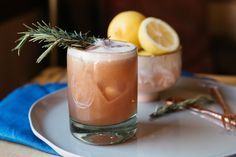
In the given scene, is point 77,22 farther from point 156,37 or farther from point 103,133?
point 103,133

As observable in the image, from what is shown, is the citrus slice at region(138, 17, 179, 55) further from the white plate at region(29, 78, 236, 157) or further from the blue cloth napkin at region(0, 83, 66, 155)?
the blue cloth napkin at region(0, 83, 66, 155)

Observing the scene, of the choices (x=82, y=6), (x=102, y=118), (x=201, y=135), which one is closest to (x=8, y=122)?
(x=102, y=118)

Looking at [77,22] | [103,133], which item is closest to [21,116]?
[103,133]

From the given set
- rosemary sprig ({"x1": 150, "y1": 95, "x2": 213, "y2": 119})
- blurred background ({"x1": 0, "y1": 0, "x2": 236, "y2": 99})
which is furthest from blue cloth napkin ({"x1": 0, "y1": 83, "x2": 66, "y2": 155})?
blurred background ({"x1": 0, "y1": 0, "x2": 236, "y2": 99})

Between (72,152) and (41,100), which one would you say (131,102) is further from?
(41,100)

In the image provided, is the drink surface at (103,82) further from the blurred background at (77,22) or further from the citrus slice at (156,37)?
the blurred background at (77,22)

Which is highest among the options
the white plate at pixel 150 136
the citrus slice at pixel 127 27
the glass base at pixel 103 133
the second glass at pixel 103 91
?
the citrus slice at pixel 127 27

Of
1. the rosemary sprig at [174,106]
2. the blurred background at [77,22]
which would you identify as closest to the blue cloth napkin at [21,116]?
the rosemary sprig at [174,106]
